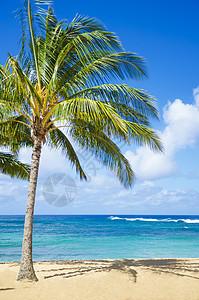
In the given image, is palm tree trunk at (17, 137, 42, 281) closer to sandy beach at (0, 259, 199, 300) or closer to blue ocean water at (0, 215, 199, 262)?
sandy beach at (0, 259, 199, 300)

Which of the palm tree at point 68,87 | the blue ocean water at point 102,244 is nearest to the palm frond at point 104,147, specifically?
the palm tree at point 68,87

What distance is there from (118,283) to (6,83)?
5.49 metres

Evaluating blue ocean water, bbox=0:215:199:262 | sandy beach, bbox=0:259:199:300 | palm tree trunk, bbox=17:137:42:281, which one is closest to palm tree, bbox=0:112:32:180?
palm tree trunk, bbox=17:137:42:281

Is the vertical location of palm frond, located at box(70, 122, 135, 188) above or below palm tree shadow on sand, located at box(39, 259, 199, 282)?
above

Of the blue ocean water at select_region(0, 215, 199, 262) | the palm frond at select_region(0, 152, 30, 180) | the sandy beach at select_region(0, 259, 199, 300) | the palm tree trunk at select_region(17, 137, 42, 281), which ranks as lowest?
the blue ocean water at select_region(0, 215, 199, 262)

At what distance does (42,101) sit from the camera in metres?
6.77

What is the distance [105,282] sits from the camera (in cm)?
650

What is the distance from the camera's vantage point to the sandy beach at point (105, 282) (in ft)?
18.4

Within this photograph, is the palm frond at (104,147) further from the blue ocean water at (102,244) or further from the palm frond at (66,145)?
the blue ocean water at (102,244)

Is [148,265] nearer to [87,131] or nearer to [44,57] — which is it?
[87,131]

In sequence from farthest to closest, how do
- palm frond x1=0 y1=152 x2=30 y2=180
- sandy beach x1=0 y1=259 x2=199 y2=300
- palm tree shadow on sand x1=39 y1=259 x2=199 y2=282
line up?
palm frond x1=0 y1=152 x2=30 y2=180 → palm tree shadow on sand x1=39 y1=259 x2=199 y2=282 → sandy beach x1=0 y1=259 x2=199 y2=300

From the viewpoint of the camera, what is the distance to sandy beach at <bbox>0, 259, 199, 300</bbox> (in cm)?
562

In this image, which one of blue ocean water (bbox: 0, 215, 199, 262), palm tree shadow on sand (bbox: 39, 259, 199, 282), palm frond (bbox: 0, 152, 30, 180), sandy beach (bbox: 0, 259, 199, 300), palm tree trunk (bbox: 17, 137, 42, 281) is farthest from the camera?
blue ocean water (bbox: 0, 215, 199, 262)

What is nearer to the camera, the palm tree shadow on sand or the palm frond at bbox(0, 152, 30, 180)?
the palm tree shadow on sand
